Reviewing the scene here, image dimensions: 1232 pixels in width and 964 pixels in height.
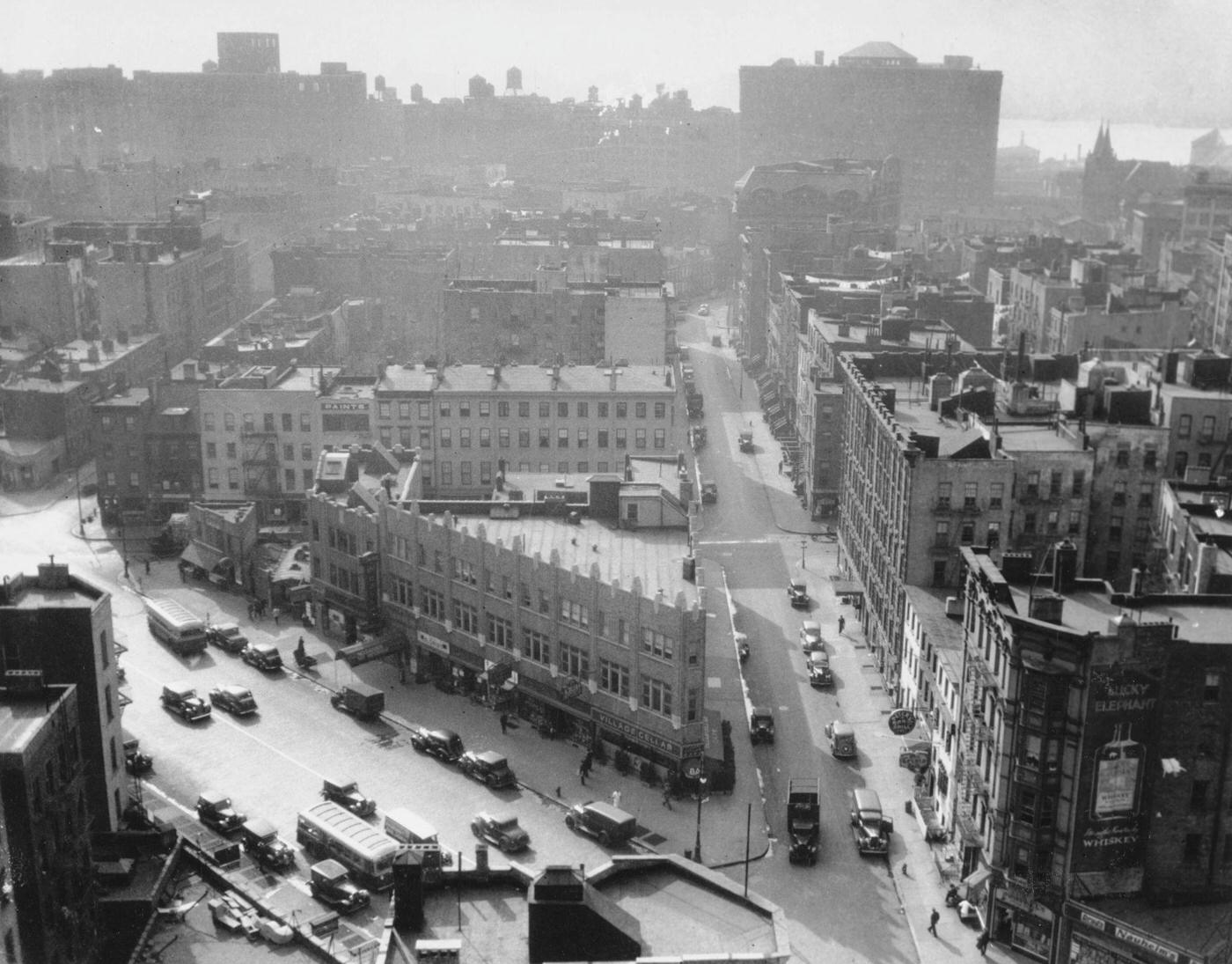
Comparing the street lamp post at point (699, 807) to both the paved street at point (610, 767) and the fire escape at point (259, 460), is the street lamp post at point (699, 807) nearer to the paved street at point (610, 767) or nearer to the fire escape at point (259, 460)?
the paved street at point (610, 767)

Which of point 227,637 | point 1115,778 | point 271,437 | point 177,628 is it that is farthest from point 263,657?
point 1115,778

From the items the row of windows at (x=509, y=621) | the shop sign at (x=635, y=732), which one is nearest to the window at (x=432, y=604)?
the row of windows at (x=509, y=621)

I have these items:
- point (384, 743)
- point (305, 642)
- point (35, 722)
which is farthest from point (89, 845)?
point (305, 642)

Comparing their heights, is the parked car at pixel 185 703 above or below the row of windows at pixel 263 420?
below

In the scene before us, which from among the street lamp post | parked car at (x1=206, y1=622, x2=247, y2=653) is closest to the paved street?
the street lamp post

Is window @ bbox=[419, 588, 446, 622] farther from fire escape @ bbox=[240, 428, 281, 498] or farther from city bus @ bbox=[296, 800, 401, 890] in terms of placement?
fire escape @ bbox=[240, 428, 281, 498]

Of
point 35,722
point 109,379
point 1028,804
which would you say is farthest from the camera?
point 109,379

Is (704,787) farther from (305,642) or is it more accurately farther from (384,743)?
(305,642)
